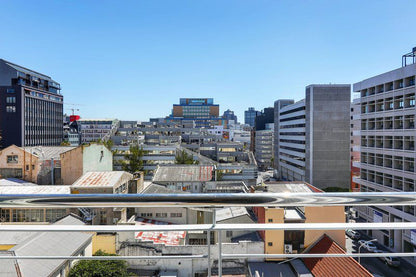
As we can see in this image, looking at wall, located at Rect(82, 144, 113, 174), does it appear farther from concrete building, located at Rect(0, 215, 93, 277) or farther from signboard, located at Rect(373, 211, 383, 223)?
signboard, located at Rect(373, 211, 383, 223)

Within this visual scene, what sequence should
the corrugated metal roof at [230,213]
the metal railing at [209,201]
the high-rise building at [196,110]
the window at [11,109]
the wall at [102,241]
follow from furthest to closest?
1. the high-rise building at [196,110]
2. the window at [11,109]
3. the corrugated metal roof at [230,213]
4. the wall at [102,241]
5. the metal railing at [209,201]

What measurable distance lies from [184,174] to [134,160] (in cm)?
836

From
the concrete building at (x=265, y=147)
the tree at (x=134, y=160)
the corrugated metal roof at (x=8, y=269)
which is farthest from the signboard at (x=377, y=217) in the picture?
the concrete building at (x=265, y=147)

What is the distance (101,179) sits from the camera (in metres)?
15.4

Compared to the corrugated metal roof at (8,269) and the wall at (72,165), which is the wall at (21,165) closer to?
the wall at (72,165)

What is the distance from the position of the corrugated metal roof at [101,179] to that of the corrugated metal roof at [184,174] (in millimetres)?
5383

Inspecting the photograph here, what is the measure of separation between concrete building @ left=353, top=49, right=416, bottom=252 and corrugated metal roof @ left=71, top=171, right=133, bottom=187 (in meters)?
15.0

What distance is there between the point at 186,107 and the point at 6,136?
6543 centimetres

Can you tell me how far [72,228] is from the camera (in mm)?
1325

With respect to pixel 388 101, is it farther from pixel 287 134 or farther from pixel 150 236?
pixel 287 134

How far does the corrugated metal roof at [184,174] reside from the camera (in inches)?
853

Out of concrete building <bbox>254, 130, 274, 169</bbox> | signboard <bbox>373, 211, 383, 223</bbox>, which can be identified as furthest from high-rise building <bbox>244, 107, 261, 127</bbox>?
signboard <bbox>373, 211, 383, 223</bbox>

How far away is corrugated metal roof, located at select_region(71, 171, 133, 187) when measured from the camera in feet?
48.0

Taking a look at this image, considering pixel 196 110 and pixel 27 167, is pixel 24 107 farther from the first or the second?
pixel 196 110
